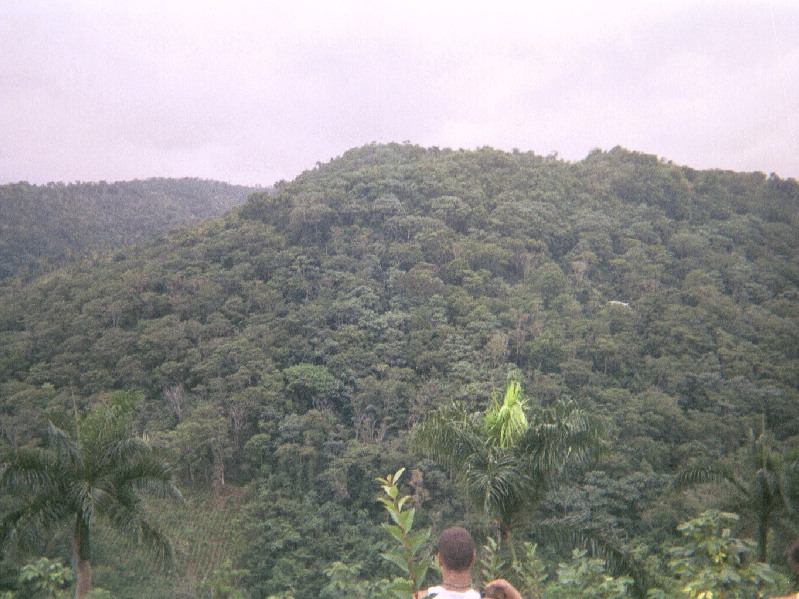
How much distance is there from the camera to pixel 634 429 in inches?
653

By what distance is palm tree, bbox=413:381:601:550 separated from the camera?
16.6 feet

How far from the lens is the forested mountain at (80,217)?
125ft

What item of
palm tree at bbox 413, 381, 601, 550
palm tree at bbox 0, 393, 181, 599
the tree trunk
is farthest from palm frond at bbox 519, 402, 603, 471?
the tree trunk

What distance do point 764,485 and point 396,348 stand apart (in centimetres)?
1477

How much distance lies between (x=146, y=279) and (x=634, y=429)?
21.0m

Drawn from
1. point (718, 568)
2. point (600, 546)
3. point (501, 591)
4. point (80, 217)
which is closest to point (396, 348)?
point (600, 546)

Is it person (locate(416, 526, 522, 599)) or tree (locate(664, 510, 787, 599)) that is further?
tree (locate(664, 510, 787, 599))

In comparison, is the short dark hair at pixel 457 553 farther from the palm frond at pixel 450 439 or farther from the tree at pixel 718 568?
the palm frond at pixel 450 439

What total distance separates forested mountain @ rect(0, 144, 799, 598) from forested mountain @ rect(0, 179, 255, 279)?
1147 cm

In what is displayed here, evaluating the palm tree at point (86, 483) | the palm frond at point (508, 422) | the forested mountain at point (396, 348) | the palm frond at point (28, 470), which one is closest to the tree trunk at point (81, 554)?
the palm tree at point (86, 483)

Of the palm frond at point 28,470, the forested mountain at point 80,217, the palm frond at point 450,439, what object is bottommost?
the palm frond at point 28,470

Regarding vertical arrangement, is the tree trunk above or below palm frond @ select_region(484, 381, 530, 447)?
below

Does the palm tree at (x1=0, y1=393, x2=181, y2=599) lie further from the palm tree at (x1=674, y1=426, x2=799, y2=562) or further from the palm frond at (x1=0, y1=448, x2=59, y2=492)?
the palm tree at (x1=674, y1=426, x2=799, y2=562)

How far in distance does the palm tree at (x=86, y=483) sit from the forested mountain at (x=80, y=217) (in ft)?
105
